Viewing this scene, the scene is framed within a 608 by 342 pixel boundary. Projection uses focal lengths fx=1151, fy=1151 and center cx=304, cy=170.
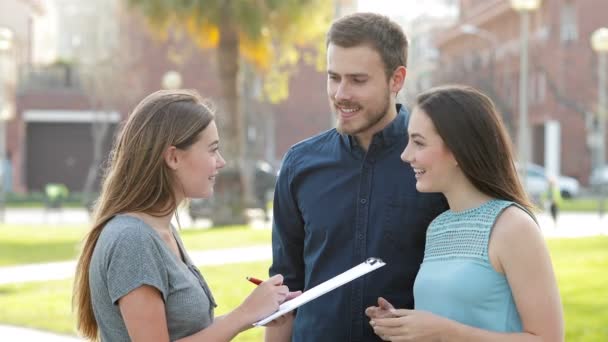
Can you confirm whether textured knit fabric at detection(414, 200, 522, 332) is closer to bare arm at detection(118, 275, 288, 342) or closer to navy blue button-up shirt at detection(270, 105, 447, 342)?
navy blue button-up shirt at detection(270, 105, 447, 342)

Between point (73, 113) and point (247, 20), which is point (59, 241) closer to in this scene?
point (247, 20)

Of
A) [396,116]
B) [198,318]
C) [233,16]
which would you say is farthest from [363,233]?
[233,16]

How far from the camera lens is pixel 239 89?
28.3 meters

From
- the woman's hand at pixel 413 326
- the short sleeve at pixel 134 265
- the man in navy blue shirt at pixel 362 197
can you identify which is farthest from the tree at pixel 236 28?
the woman's hand at pixel 413 326

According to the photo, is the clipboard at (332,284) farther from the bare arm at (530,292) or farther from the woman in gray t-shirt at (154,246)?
the bare arm at (530,292)

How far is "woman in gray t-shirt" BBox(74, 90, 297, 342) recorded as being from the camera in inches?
138

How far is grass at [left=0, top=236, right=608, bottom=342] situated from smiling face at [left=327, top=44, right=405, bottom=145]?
18.1 ft

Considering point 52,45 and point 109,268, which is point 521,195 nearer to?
point 109,268

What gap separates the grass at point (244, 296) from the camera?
10.2m

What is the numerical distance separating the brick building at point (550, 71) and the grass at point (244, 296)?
34855 mm

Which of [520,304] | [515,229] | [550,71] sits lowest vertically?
[550,71]

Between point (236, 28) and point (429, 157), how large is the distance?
24.0 meters

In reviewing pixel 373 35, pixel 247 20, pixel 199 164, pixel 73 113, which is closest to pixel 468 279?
pixel 199 164

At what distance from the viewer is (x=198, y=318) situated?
3.64m
